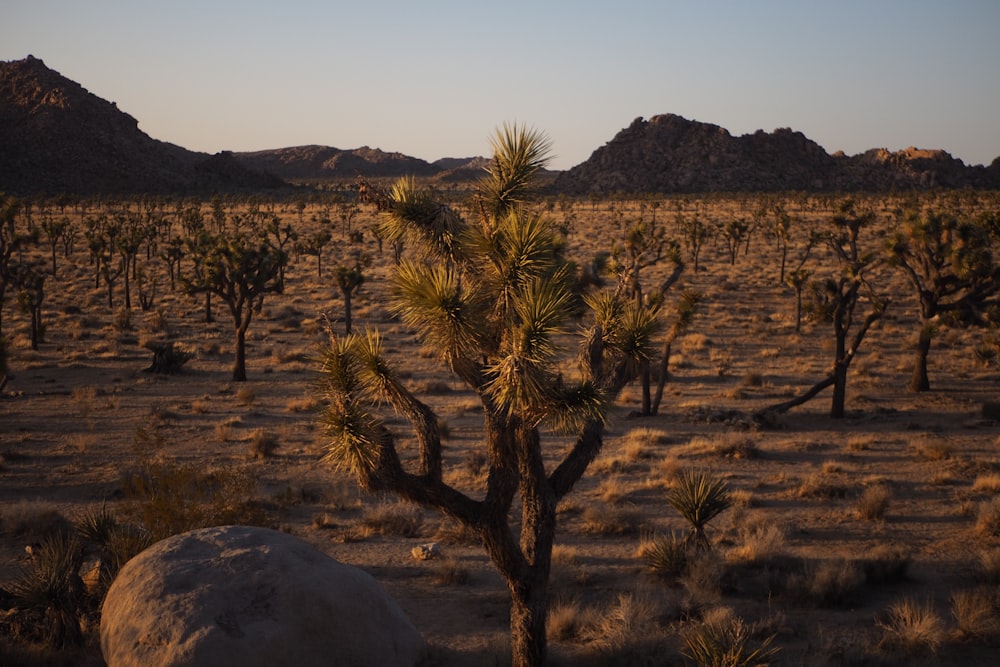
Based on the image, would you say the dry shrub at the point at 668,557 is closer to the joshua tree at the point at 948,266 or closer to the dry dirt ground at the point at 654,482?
the dry dirt ground at the point at 654,482

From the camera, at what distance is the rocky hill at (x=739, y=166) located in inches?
4510

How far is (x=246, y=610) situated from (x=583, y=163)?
131803mm

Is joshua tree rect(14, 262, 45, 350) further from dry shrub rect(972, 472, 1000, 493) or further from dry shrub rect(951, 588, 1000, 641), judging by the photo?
dry shrub rect(951, 588, 1000, 641)

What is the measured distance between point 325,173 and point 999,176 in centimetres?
13751

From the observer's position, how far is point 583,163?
13325 cm

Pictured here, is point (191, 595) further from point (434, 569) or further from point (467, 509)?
point (434, 569)

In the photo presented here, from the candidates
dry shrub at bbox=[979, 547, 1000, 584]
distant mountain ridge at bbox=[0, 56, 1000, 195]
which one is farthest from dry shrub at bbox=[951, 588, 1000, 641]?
distant mountain ridge at bbox=[0, 56, 1000, 195]

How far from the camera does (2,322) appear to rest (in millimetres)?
31781

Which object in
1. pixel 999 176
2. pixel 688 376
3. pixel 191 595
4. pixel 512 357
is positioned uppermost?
pixel 999 176

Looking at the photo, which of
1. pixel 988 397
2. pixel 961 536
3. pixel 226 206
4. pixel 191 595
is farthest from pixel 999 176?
pixel 191 595

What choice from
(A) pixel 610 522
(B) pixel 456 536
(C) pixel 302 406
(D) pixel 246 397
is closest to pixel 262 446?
(C) pixel 302 406

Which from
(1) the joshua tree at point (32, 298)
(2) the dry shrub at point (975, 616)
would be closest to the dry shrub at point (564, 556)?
(2) the dry shrub at point (975, 616)

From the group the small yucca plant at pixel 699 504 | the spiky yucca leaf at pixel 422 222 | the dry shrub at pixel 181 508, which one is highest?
the spiky yucca leaf at pixel 422 222

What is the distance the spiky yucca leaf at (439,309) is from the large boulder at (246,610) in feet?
7.92
